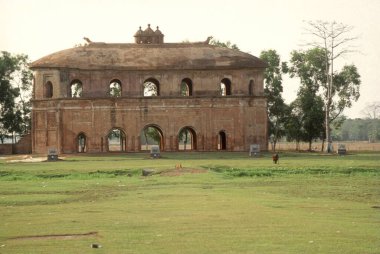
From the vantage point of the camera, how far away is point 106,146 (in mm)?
56594

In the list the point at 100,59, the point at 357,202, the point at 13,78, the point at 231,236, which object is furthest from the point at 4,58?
the point at 231,236

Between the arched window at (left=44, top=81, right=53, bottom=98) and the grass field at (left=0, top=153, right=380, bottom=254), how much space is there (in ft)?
82.8

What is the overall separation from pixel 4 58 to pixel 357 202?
52972 mm

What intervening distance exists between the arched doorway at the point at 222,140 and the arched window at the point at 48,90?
12245 millimetres

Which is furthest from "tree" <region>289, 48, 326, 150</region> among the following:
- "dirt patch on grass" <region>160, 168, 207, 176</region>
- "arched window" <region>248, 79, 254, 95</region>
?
"dirt patch on grass" <region>160, 168, 207, 176</region>

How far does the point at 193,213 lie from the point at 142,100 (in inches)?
1553

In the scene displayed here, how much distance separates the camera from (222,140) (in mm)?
59594

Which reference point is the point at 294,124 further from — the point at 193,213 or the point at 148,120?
the point at 193,213

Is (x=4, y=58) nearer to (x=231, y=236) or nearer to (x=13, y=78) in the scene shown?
(x=13, y=78)

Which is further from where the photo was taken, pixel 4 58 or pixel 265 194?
pixel 4 58

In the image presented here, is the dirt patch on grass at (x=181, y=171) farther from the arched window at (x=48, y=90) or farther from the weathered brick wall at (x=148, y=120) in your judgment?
the arched window at (x=48, y=90)

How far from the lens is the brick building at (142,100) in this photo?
56.5 meters

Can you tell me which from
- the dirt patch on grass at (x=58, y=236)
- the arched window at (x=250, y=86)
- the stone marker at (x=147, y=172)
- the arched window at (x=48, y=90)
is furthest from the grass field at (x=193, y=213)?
the arched window at (x=250, y=86)

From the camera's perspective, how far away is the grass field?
1341cm
